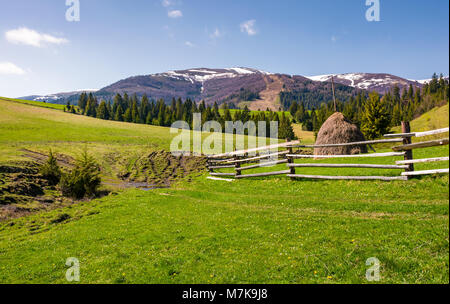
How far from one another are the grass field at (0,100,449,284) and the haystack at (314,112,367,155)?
9.69 m

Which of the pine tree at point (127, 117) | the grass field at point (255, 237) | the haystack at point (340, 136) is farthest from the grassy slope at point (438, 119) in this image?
the pine tree at point (127, 117)

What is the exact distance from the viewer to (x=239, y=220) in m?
11.0

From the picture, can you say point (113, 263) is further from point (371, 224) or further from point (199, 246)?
point (371, 224)

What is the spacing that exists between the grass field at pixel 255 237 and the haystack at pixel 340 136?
31.8ft

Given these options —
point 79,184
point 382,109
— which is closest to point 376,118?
Answer: point 382,109

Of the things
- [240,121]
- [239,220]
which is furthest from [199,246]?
[240,121]

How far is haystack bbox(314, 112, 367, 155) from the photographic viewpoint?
24141 millimetres

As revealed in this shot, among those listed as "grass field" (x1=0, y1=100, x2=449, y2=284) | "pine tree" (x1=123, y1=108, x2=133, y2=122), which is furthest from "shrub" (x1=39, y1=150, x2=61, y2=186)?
"pine tree" (x1=123, y1=108, x2=133, y2=122)

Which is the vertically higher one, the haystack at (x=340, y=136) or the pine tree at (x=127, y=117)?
the pine tree at (x=127, y=117)

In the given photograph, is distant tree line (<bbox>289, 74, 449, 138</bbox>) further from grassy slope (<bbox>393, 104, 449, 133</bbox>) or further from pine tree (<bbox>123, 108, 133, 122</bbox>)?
pine tree (<bbox>123, 108, 133, 122</bbox>)

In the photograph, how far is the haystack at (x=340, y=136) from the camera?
79.2 ft

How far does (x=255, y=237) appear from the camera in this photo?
28.6ft

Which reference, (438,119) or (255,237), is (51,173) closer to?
(255,237)

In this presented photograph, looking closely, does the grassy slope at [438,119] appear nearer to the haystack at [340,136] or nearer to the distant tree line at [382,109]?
the haystack at [340,136]
